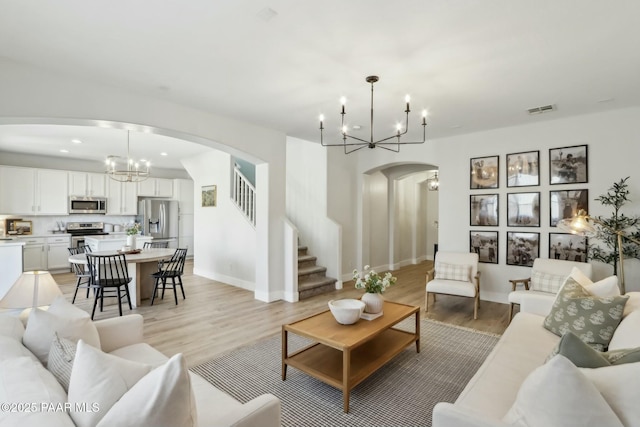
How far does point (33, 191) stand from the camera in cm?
698

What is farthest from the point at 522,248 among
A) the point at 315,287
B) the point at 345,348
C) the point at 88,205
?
the point at 88,205

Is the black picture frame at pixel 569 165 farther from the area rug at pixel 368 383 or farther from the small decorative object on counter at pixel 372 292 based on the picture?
the small decorative object on counter at pixel 372 292

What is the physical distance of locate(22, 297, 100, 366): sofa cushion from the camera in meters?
1.60

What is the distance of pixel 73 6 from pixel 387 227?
676 centimetres

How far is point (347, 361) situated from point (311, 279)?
3.62 meters

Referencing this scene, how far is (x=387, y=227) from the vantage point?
25.3 ft

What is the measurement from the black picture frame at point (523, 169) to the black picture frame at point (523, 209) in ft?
0.56

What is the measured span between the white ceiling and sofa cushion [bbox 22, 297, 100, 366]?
194cm

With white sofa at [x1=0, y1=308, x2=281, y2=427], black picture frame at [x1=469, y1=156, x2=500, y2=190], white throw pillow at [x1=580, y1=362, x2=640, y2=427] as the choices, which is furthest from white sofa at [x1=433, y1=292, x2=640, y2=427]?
black picture frame at [x1=469, y1=156, x2=500, y2=190]

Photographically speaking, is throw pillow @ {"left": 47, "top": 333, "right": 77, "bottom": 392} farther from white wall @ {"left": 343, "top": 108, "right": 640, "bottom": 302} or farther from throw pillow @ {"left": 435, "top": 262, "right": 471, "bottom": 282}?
white wall @ {"left": 343, "top": 108, "right": 640, "bottom": 302}

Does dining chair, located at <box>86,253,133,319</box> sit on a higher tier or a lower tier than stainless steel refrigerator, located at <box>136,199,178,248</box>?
lower

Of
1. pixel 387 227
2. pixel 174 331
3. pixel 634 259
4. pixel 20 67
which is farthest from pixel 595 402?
pixel 387 227

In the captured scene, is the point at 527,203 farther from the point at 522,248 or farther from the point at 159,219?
the point at 159,219

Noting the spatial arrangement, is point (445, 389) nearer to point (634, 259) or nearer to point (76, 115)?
point (634, 259)
